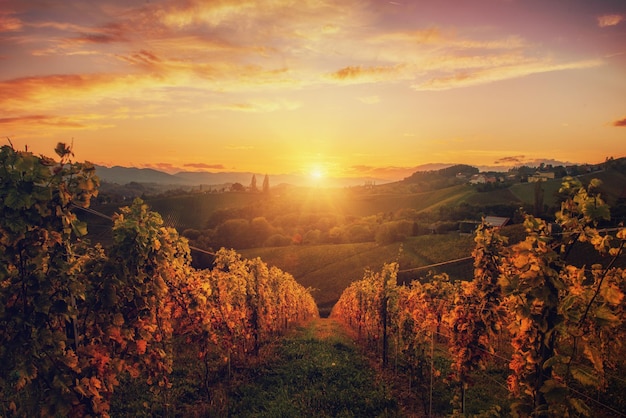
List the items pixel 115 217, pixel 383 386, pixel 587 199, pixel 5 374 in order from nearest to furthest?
pixel 587 199, pixel 5 374, pixel 115 217, pixel 383 386

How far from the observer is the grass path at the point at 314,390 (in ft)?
42.8

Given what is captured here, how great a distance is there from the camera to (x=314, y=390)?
48.7 ft

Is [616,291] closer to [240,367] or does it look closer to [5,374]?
[5,374]

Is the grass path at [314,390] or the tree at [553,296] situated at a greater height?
the tree at [553,296]

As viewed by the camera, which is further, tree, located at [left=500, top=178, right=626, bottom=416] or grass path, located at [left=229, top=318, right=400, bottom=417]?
grass path, located at [left=229, top=318, right=400, bottom=417]

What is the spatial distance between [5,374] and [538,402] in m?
8.72

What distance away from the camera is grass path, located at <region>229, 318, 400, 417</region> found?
13.0 m

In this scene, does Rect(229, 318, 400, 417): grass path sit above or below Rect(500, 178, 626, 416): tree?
below

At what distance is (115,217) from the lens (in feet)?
28.6

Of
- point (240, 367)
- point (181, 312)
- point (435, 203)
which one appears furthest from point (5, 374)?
point (435, 203)

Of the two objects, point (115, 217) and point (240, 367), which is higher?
point (115, 217)

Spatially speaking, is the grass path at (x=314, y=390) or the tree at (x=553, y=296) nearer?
the tree at (x=553, y=296)

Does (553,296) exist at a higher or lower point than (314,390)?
higher

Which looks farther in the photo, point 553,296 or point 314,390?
point 314,390
